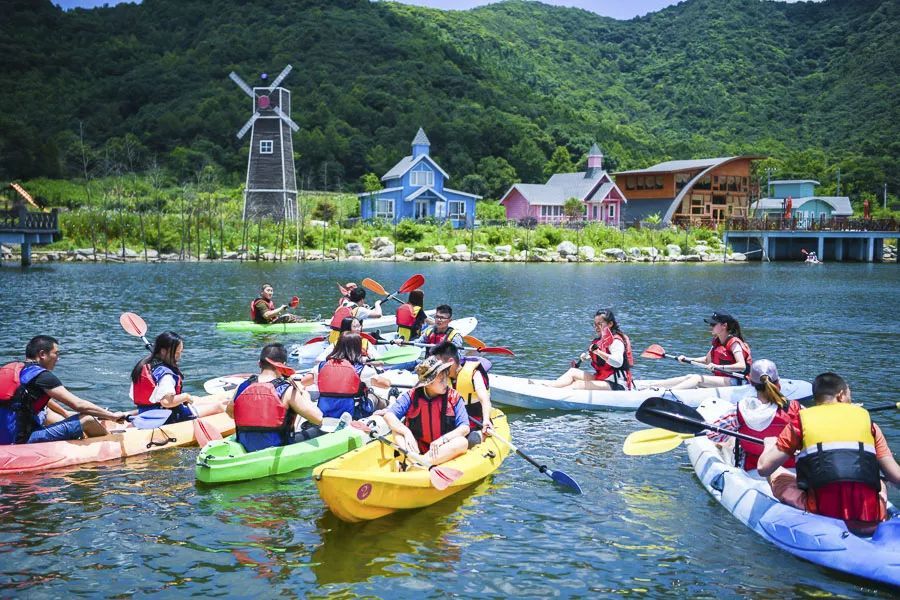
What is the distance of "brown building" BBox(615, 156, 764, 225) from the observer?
77.8 m

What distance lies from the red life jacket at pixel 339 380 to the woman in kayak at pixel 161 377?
1.81 m

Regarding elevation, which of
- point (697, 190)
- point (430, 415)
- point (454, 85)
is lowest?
point (430, 415)

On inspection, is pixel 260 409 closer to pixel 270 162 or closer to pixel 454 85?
pixel 270 162

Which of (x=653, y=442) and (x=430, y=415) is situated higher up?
(x=430, y=415)

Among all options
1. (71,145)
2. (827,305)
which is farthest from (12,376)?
(71,145)

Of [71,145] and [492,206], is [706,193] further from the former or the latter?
[71,145]

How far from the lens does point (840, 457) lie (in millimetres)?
7094

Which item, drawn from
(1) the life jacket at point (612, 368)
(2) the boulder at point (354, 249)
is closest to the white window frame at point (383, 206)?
(2) the boulder at point (354, 249)

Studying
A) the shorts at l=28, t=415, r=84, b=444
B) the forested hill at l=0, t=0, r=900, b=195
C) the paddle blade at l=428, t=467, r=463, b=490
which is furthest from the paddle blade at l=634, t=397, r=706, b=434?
the forested hill at l=0, t=0, r=900, b=195

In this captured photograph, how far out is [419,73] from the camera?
115 meters

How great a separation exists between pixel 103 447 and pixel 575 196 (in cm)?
7151

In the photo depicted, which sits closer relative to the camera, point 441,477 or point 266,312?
point 441,477

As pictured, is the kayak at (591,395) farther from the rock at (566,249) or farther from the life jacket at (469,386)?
the rock at (566,249)

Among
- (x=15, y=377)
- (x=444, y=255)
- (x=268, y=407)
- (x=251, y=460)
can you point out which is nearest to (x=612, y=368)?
(x=268, y=407)
